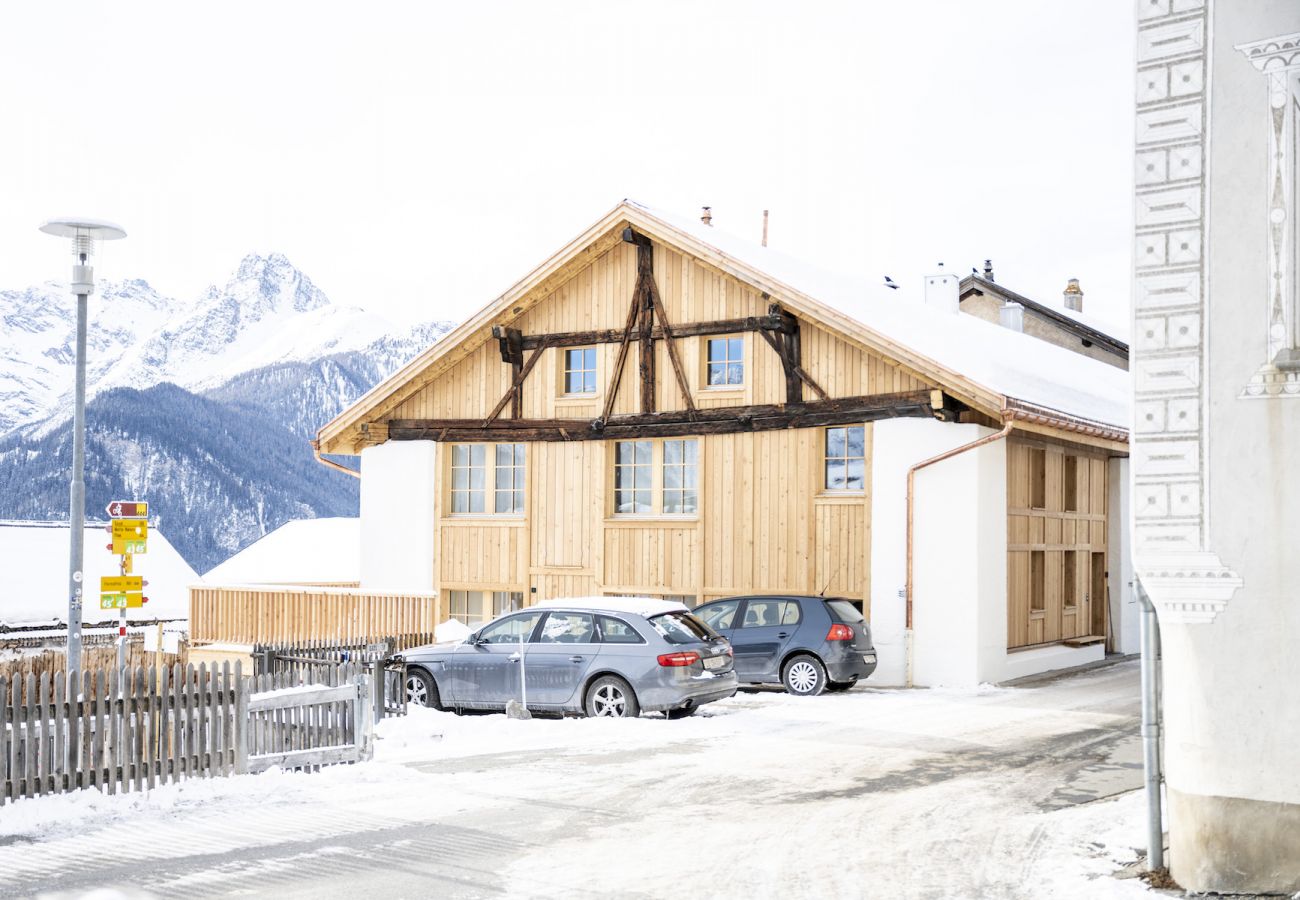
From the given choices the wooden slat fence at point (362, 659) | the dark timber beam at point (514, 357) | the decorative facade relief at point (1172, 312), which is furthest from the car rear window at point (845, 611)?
the decorative facade relief at point (1172, 312)

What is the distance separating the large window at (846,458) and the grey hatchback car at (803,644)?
273cm

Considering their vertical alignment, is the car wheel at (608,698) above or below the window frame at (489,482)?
below

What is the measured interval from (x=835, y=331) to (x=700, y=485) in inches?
145

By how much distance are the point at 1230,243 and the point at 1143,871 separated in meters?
4.00

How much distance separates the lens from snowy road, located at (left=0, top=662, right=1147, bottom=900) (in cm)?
902

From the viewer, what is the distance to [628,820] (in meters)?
10.9

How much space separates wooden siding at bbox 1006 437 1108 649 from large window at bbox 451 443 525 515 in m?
9.03

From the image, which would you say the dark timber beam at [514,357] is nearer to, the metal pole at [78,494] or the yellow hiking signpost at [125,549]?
the yellow hiking signpost at [125,549]

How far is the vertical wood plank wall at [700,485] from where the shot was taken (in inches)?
905

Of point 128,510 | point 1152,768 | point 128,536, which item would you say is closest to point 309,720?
point 128,536

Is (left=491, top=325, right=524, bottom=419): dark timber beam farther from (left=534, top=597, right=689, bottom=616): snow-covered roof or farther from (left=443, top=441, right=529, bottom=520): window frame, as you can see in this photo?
(left=534, top=597, right=689, bottom=616): snow-covered roof

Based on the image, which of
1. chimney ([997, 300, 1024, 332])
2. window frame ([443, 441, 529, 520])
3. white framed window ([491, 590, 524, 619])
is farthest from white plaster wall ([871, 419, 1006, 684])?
chimney ([997, 300, 1024, 332])

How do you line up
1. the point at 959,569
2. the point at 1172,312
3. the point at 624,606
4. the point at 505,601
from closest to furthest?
1. the point at 1172,312
2. the point at 624,606
3. the point at 959,569
4. the point at 505,601

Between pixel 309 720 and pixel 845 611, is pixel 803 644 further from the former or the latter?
pixel 309 720
